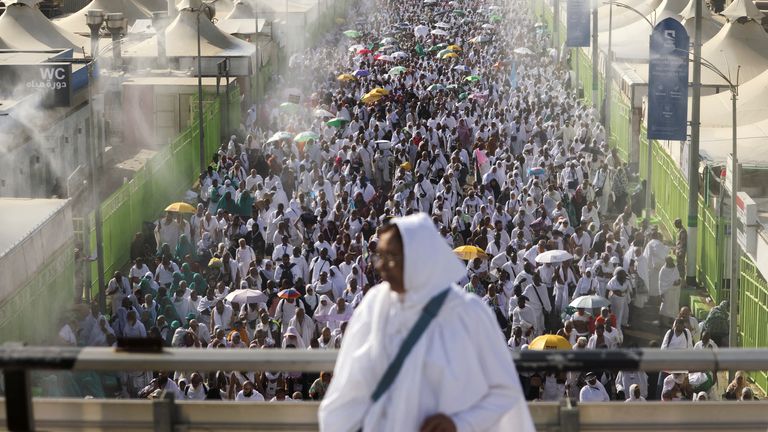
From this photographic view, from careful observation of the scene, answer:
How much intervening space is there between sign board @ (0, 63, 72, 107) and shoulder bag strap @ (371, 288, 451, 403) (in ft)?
72.8

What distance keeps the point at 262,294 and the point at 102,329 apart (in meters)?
1.84

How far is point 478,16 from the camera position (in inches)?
2608

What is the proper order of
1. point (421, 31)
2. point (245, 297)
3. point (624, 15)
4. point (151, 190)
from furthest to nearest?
point (421, 31), point (624, 15), point (151, 190), point (245, 297)

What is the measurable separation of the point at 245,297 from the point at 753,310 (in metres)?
5.68

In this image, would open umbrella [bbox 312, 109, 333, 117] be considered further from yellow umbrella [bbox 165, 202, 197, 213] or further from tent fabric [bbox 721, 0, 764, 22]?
tent fabric [bbox 721, 0, 764, 22]

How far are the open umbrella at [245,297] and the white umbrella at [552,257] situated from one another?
11.6 ft

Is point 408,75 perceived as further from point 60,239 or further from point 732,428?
point 732,428

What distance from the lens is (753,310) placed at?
15.7 metres

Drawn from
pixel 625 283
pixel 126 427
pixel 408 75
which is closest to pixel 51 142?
pixel 625 283

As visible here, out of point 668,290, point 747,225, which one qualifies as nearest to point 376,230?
point 668,290

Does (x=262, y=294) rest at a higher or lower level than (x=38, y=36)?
lower

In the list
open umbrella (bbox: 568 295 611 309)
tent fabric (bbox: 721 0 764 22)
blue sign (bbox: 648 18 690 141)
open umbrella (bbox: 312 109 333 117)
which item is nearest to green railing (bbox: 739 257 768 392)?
open umbrella (bbox: 568 295 611 309)

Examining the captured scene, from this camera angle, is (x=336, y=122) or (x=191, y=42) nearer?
(x=336, y=122)

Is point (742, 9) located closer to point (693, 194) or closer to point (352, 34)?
point (693, 194)
